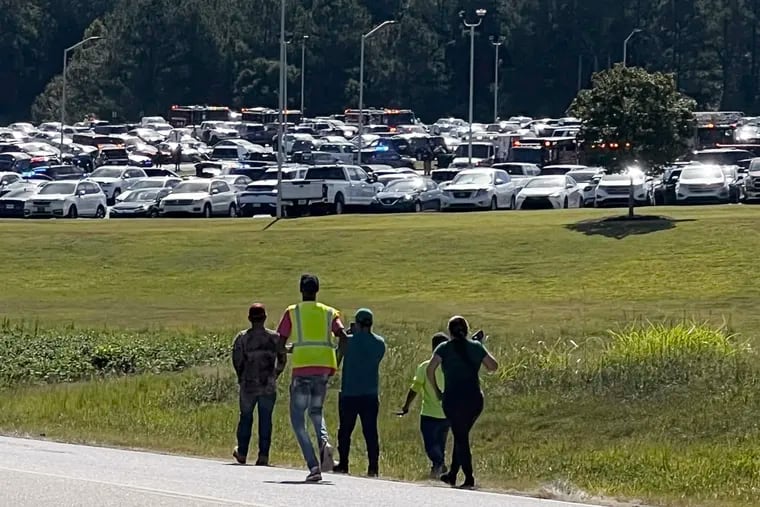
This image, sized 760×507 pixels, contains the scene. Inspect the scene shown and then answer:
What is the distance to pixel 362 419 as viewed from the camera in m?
16.9

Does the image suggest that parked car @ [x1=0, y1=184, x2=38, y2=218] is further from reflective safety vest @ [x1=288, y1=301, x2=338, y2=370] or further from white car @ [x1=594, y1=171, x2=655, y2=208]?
reflective safety vest @ [x1=288, y1=301, x2=338, y2=370]

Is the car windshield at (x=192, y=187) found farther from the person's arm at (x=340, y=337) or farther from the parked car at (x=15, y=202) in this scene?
the person's arm at (x=340, y=337)

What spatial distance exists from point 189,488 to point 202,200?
140ft

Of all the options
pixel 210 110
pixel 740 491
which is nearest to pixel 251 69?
pixel 210 110

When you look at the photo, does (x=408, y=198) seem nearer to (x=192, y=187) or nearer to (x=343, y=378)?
(x=192, y=187)

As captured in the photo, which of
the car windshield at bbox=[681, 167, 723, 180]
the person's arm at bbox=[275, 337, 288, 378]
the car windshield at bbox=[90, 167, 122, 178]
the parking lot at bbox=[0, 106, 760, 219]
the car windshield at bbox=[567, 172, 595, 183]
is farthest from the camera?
A: the car windshield at bbox=[90, 167, 122, 178]

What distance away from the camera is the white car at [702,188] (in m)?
53.3

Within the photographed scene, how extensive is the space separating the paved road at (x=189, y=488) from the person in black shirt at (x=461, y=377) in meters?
0.61

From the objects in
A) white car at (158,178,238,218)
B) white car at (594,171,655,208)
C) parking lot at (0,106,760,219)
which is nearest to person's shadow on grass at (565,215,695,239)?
parking lot at (0,106,760,219)

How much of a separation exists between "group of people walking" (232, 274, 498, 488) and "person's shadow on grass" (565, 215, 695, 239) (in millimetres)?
26708

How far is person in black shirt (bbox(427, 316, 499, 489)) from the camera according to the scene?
15484 millimetres

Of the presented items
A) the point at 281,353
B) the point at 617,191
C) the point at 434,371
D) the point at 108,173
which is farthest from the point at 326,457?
the point at 108,173

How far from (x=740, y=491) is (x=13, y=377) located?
48.4 feet

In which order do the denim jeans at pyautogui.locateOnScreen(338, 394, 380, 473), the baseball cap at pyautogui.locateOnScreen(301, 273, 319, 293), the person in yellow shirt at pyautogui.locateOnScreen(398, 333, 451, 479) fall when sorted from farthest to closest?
the person in yellow shirt at pyautogui.locateOnScreen(398, 333, 451, 479) → the denim jeans at pyautogui.locateOnScreen(338, 394, 380, 473) → the baseball cap at pyautogui.locateOnScreen(301, 273, 319, 293)
